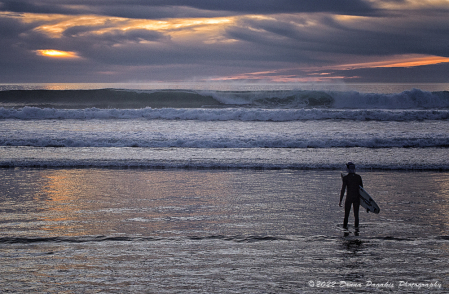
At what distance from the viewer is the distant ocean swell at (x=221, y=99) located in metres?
30.1

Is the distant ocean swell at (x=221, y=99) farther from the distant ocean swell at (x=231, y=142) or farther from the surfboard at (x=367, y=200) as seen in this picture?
the surfboard at (x=367, y=200)

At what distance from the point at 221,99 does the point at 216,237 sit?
28176 millimetres

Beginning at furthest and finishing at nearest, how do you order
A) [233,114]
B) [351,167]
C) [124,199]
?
[233,114]
[124,199]
[351,167]

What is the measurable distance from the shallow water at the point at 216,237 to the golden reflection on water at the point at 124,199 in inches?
0.9

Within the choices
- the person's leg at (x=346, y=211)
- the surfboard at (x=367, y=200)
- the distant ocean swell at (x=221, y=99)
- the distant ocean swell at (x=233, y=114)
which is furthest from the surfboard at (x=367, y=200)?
the distant ocean swell at (x=221, y=99)

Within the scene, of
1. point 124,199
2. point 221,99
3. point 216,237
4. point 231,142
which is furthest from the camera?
point 221,99

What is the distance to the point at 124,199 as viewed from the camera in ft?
23.3

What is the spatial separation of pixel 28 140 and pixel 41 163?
4463mm

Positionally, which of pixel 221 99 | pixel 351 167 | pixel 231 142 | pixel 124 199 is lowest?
pixel 124 199

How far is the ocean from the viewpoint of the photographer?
13.0ft

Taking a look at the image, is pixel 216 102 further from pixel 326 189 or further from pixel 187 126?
pixel 326 189

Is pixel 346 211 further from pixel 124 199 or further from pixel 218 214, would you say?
pixel 124 199

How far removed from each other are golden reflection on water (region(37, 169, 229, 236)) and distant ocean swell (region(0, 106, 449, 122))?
13.5 m

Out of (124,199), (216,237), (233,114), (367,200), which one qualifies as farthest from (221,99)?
(216,237)
